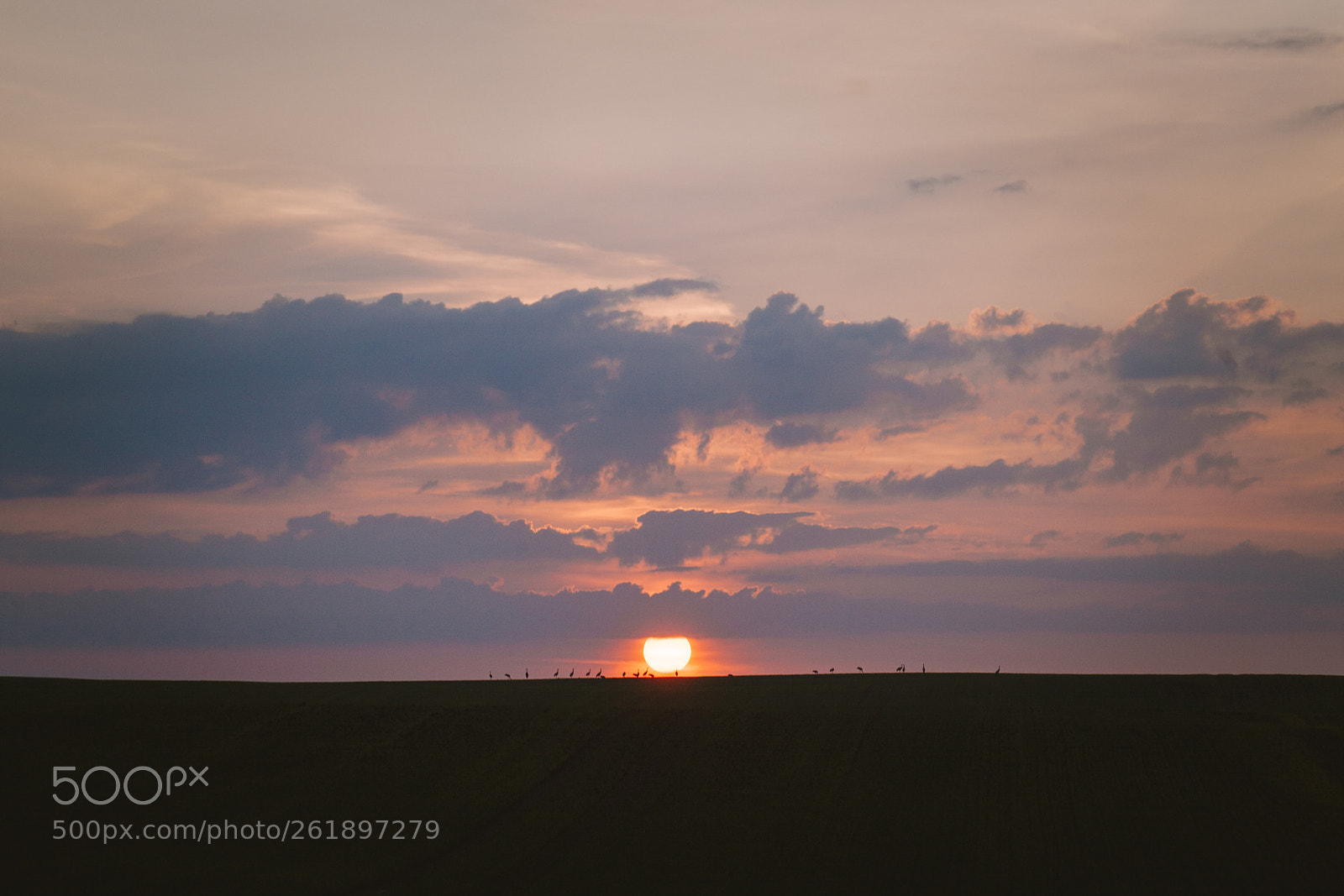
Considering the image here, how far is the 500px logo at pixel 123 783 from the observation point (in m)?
48.9

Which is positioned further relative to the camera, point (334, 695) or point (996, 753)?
point (334, 695)

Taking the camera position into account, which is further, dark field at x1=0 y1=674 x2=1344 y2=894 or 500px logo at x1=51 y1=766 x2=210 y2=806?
500px logo at x1=51 y1=766 x2=210 y2=806

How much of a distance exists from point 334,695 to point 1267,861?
203 ft

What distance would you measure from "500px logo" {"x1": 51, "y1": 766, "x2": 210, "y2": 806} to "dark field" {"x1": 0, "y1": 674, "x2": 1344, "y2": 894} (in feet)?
1.47

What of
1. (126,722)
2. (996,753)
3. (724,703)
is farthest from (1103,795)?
(126,722)

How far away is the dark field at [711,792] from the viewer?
42.1m

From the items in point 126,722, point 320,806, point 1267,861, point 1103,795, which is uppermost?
point 126,722

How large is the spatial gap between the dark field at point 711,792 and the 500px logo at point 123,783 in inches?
17.6

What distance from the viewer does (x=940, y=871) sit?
139ft

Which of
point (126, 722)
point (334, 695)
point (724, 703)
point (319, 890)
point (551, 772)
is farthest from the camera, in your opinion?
point (334, 695)

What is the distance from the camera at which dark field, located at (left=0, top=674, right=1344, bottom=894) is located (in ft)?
138

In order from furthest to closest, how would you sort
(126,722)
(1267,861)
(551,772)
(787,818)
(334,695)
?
(334,695), (126,722), (551,772), (787,818), (1267,861)

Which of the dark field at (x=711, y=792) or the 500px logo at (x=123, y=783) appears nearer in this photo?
the dark field at (x=711, y=792)

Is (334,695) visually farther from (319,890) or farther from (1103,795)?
(1103,795)
